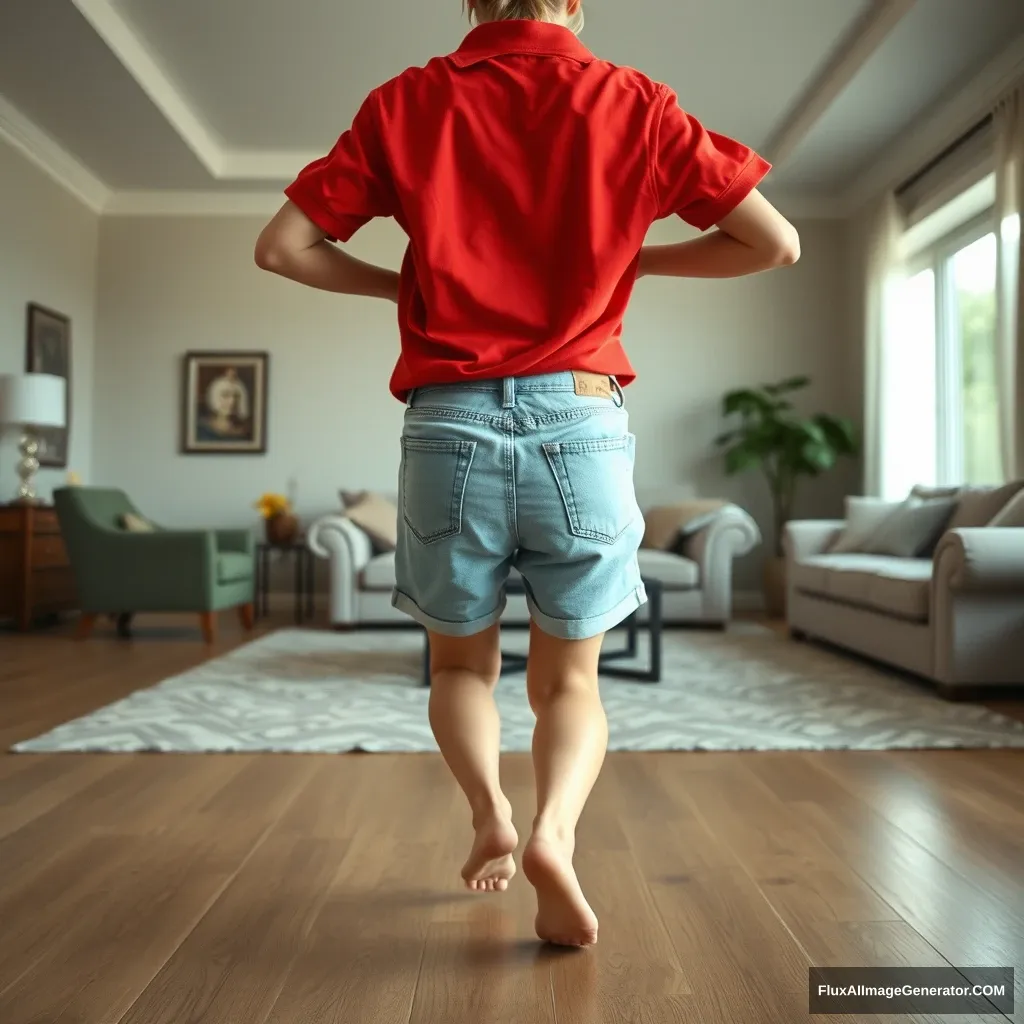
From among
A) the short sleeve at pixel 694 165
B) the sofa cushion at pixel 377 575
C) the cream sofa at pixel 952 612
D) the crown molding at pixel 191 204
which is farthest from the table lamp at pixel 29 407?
the short sleeve at pixel 694 165

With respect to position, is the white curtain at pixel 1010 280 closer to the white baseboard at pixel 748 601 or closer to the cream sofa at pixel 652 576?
the cream sofa at pixel 652 576

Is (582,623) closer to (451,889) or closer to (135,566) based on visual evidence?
(451,889)

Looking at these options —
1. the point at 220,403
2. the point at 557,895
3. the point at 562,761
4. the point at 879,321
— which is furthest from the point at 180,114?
the point at 557,895

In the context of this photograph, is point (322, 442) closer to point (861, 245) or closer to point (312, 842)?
point (861, 245)

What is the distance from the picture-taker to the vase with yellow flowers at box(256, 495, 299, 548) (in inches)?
245

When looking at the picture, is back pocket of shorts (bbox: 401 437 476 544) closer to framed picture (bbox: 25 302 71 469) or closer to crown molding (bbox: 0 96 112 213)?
crown molding (bbox: 0 96 112 213)

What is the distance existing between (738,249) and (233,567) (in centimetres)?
444

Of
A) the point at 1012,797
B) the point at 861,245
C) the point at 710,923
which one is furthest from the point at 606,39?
the point at 710,923

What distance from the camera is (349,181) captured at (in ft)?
3.83

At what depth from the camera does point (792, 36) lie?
4742mm

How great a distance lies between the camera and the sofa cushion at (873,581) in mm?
3459

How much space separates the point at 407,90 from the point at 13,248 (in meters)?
5.35

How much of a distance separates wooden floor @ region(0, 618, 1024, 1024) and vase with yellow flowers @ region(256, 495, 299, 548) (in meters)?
3.94

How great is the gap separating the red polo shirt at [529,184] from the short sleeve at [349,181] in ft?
0.03
